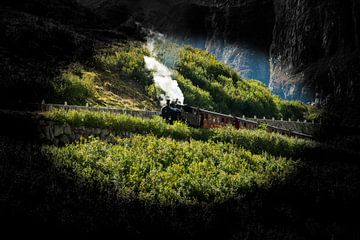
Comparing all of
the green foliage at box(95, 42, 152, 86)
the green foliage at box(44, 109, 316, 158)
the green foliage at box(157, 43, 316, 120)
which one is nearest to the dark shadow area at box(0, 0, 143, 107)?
the green foliage at box(95, 42, 152, 86)

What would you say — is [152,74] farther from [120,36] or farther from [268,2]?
[268,2]

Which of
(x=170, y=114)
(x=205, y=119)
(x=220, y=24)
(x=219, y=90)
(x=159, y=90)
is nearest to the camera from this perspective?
(x=170, y=114)

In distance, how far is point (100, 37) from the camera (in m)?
83.1

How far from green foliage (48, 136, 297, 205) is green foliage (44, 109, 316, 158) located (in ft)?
8.64

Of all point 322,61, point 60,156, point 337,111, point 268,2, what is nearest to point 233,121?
point 60,156

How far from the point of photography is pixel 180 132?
2597 cm

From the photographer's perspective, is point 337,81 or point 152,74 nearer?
point 152,74

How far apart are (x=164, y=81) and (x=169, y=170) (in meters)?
45.7

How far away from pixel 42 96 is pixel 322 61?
8655cm

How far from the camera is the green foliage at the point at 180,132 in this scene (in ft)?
78.3

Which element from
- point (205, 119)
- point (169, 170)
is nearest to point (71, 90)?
point (205, 119)

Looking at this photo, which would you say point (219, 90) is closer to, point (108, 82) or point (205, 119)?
point (108, 82)

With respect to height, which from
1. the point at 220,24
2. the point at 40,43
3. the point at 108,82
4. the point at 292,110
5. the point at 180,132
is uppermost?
the point at 220,24

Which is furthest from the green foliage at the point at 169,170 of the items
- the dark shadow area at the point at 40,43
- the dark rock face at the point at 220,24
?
the dark rock face at the point at 220,24
